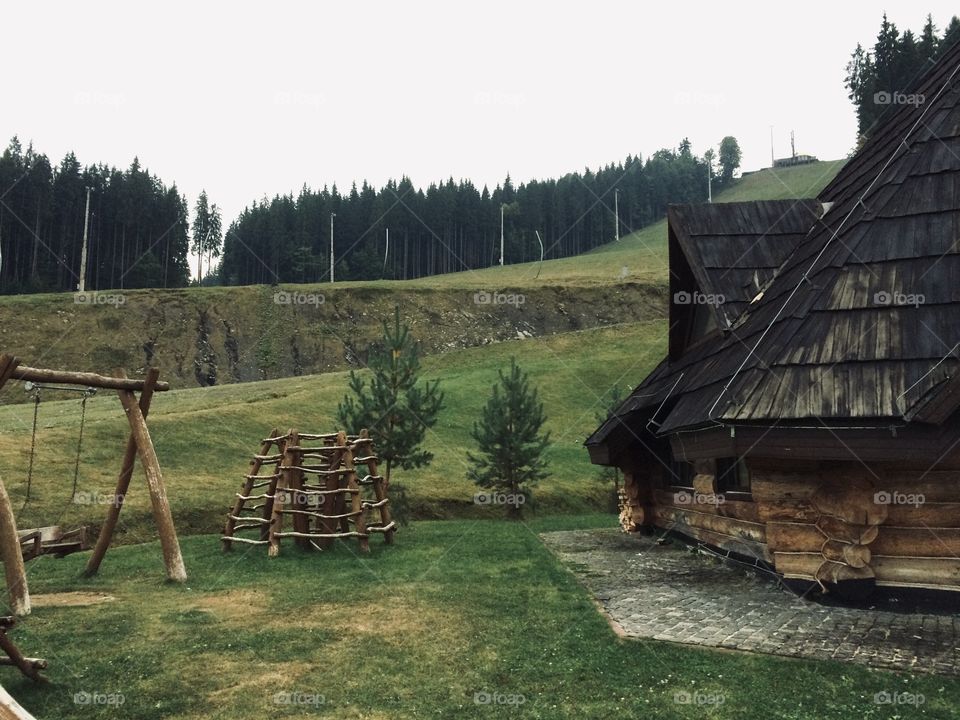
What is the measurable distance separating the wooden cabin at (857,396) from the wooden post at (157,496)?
8.31 metres

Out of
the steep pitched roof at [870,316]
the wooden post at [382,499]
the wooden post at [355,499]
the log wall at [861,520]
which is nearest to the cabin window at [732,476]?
the steep pitched roof at [870,316]

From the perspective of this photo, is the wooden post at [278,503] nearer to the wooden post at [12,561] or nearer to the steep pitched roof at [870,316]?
the wooden post at [12,561]

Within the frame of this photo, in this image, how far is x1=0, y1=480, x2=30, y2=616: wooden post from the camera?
8547mm

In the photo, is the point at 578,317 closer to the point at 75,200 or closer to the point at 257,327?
the point at 257,327

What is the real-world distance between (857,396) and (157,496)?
1060cm

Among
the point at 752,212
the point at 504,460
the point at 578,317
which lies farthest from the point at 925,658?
the point at 578,317

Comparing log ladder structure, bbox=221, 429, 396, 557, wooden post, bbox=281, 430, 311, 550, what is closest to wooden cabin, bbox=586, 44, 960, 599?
log ladder structure, bbox=221, 429, 396, 557

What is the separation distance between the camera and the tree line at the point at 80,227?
6975 centimetres

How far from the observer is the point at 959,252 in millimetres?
8695

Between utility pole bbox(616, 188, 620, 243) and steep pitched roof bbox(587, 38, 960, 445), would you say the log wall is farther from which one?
utility pole bbox(616, 188, 620, 243)

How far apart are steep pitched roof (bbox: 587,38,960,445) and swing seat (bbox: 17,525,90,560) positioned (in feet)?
29.6

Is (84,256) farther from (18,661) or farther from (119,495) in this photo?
(18,661)

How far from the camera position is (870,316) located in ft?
28.2

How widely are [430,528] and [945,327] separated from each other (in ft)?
44.5
